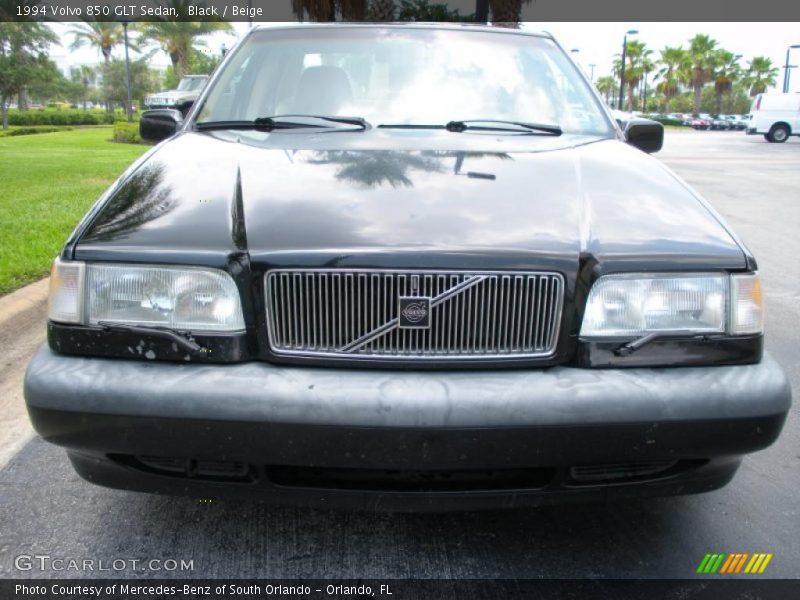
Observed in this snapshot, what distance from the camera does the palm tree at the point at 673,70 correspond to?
80625 millimetres

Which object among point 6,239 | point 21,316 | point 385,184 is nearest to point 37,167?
point 6,239

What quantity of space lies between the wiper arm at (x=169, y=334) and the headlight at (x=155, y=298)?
2 centimetres

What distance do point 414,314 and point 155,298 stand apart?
70 centimetres

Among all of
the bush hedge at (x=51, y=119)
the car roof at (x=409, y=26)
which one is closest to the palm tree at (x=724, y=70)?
the bush hedge at (x=51, y=119)

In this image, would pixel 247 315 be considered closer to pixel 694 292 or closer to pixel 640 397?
pixel 640 397

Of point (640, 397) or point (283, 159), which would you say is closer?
point (640, 397)

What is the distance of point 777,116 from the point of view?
97.2 feet

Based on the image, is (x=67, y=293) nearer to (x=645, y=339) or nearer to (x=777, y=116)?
(x=645, y=339)

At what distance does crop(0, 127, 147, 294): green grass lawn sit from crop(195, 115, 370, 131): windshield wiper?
2395mm

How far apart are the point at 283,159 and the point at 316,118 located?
57cm

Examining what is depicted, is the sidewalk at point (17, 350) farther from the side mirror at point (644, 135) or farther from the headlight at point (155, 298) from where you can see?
the side mirror at point (644, 135)

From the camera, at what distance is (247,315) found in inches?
75.8

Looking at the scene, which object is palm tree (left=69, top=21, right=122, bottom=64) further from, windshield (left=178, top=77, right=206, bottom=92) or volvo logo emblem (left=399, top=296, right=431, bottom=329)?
volvo logo emblem (left=399, top=296, right=431, bottom=329)

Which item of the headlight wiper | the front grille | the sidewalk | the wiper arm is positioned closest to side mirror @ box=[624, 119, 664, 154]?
the headlight wiper
